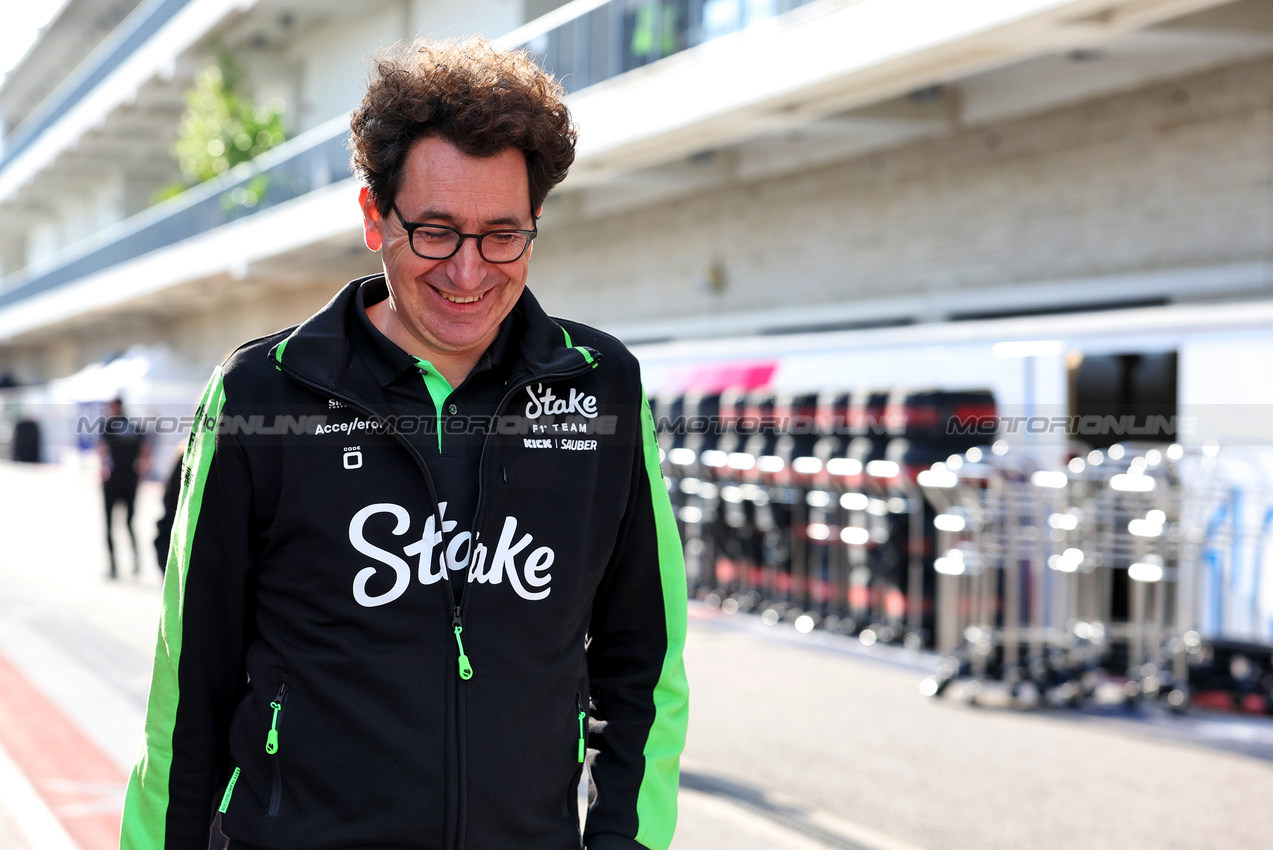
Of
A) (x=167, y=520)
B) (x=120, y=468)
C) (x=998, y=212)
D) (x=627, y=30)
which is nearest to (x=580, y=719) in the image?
(x=167, y=520)

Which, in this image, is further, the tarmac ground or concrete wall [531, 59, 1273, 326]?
concrete wall [531, 59, 1273, 326]

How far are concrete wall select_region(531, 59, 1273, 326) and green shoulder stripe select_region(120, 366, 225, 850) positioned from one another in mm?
10722

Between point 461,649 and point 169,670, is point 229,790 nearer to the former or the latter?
point 169,670

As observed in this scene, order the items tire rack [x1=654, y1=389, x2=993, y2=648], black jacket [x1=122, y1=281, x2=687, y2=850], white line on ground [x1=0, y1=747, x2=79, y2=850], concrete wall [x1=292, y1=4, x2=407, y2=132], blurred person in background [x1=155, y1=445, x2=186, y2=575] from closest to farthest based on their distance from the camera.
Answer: black jacket [x1=122, y1=281, x2=687, y2=850] → white line on ground [x1=0, y1=747, x2=79, y2=850] → blurred person in background [x1=155, y1=445, x2=186, y2=575] → tire rack [x1=654, y1=389, x2=993, y2=648] → concrete wall [x1=292, y1=4, x2=407, y2=132]

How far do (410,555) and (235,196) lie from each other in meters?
27.8

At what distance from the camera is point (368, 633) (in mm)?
1979

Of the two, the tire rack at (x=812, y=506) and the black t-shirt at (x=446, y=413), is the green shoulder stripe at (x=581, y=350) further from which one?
the tire rack at (x=812, y=506)

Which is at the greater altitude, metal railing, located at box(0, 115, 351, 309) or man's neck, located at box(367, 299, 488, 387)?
metal railing, located at box(0, 115, 351, 309)

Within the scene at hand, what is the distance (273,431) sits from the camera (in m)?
2.00

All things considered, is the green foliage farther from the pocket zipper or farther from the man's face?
the pocket zipper

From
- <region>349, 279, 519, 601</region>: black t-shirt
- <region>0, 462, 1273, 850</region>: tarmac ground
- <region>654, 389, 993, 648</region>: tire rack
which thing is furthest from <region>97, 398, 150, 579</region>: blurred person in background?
<region>349, 279, 519, 601</region>: black t-shirt

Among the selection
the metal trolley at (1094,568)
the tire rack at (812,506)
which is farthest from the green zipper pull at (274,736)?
the tire rack at (812,506)

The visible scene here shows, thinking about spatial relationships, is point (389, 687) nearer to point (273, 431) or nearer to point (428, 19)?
point (273, 431)

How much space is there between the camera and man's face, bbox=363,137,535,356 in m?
2.01
